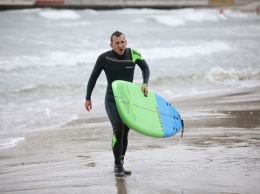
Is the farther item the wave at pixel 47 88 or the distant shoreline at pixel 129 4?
the distant shoreline at pixel 129 4

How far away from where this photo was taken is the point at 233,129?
7980 mm

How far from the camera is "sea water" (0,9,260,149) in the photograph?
1134cm

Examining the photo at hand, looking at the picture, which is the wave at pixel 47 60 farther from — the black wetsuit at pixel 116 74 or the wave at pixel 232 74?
the black wetsuit at pixel 116 74

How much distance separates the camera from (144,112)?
19.9 feet

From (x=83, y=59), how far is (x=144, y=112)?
14.7 meters

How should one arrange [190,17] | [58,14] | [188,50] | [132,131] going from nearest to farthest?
1. [132,131]
2. [188,50]
3. [58,14]
4. [190,17]

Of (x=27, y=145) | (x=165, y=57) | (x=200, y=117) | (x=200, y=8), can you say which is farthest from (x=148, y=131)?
(x=200, y=8)

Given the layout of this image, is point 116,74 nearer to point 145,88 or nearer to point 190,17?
point 145,88

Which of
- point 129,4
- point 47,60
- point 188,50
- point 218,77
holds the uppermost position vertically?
point 218,77

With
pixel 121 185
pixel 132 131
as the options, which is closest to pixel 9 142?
pixel 132 131

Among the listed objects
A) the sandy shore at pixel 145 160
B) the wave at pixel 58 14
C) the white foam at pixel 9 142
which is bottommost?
the wave at pixel 58 14

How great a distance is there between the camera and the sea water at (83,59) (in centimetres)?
1134

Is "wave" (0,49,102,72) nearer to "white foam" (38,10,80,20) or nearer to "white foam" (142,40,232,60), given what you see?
"white foam" (142,40,232,60)

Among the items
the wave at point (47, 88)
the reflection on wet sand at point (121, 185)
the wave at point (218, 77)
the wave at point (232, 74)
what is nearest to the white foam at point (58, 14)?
the wave at point (232, 74)
